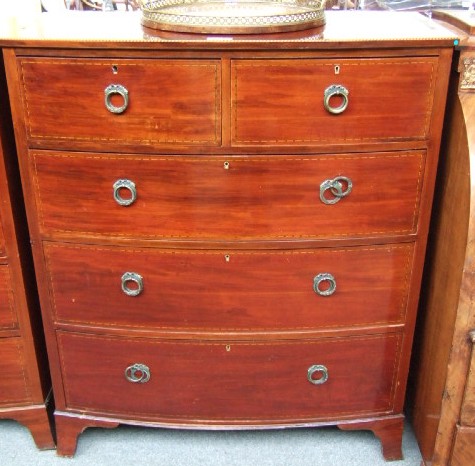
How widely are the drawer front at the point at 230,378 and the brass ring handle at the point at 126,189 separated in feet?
1.26

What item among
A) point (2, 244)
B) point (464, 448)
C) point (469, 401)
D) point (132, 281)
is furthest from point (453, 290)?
point (2, 244)

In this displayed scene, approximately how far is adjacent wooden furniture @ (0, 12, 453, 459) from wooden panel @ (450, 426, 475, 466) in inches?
7.4

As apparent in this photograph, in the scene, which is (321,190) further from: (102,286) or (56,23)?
(56,23)

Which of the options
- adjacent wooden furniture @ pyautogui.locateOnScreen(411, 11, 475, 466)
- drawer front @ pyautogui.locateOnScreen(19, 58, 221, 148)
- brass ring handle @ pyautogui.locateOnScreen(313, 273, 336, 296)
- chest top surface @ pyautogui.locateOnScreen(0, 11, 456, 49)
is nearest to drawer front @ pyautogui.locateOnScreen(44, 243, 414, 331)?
brass ring handle @ pyautogui.locateOnScreen(313, 273, 336, 296)

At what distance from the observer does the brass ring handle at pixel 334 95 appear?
4.09ft

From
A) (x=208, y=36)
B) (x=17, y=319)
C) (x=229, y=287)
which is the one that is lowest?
(x=17, y=319)

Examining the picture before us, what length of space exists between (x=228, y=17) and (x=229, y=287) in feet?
2.02

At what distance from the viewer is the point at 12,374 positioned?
1.61 m

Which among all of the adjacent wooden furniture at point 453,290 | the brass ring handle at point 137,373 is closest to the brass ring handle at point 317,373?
the adjacent wooden furniture at point 453,290

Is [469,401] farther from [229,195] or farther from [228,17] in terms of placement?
[228,17]

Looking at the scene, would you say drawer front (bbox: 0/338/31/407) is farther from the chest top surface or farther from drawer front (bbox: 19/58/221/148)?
the chest top surface

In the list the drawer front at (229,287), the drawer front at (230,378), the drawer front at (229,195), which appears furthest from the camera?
the drawer front at (230,378)

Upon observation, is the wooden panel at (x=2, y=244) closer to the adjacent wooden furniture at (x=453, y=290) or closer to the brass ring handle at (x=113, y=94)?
the brass ring handle at (x=113, y=94)

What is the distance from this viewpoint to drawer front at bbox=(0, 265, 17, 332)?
1496mm
